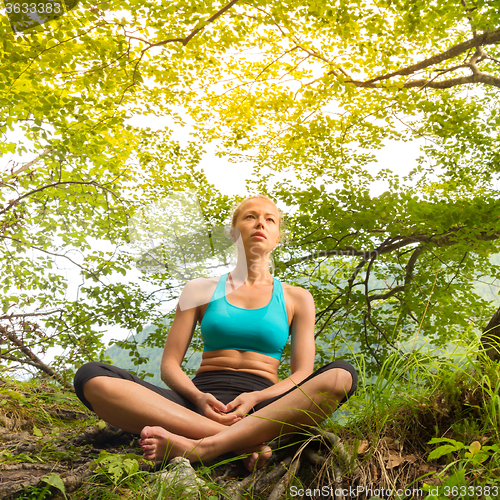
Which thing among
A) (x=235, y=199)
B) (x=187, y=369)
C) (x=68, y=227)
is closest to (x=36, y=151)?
(x=68, y=227)

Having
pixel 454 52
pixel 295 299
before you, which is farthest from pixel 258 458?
pixel 454 52

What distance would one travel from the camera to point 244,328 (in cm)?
217

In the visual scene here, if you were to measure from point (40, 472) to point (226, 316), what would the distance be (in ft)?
3.83

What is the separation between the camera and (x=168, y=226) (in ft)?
16.3

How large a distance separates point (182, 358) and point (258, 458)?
82 cm

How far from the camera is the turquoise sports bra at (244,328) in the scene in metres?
2.17

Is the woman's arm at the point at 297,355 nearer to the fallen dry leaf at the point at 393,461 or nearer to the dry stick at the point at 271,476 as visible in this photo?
the dry stick at the point at 271,476

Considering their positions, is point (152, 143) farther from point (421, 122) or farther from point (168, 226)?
point (421, 122)

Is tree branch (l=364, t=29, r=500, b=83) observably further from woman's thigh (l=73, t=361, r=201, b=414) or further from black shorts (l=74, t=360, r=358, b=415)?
woman's thigh (l=73, t=361, r=201, b=414)

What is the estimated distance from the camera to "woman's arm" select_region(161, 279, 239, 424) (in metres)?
1.84

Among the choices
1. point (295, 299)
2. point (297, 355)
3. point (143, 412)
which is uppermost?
point (295, 299)

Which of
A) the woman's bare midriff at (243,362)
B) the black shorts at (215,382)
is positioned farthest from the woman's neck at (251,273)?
the black shorts at (215,382)

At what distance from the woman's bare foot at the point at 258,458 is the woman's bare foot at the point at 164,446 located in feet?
0.81

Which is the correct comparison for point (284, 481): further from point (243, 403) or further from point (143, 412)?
point (143, 412)
